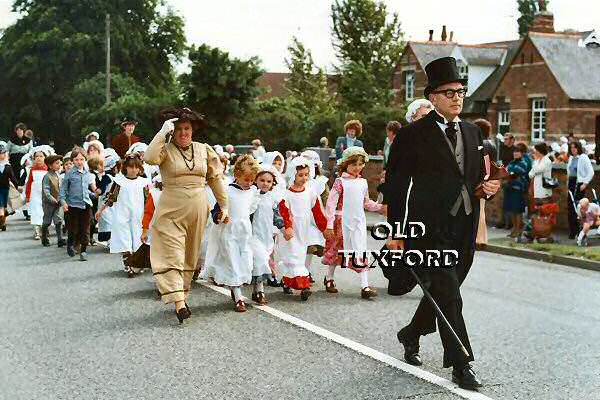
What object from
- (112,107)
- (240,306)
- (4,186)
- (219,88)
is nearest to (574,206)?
(240,306)

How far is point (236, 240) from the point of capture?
31.3ft

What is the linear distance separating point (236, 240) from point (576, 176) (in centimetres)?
962

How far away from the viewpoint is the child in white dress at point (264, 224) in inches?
387

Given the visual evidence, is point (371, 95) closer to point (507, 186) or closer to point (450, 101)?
point (507, 186)

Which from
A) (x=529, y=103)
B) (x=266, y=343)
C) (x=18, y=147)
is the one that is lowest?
(x=266, y=343)

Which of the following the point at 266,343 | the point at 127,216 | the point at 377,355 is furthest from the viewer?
the point at 127,216

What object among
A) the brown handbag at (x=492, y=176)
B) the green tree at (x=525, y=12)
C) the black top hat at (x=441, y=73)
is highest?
the green tree at (x=525, y=12)

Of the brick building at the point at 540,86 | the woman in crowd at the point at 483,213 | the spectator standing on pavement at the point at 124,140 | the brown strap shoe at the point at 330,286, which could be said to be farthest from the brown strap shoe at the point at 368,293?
the brick building at the point at 540,86

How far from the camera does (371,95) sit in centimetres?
4888

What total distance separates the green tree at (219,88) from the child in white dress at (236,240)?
97.4 ft

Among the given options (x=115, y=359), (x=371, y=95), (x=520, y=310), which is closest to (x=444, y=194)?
(x=115, y=359)

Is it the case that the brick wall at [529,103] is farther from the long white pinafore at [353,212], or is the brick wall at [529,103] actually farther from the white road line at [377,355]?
the white road line at [377,355]

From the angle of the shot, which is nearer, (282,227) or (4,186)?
(282,227)

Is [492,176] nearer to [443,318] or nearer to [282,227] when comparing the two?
[443,318]
